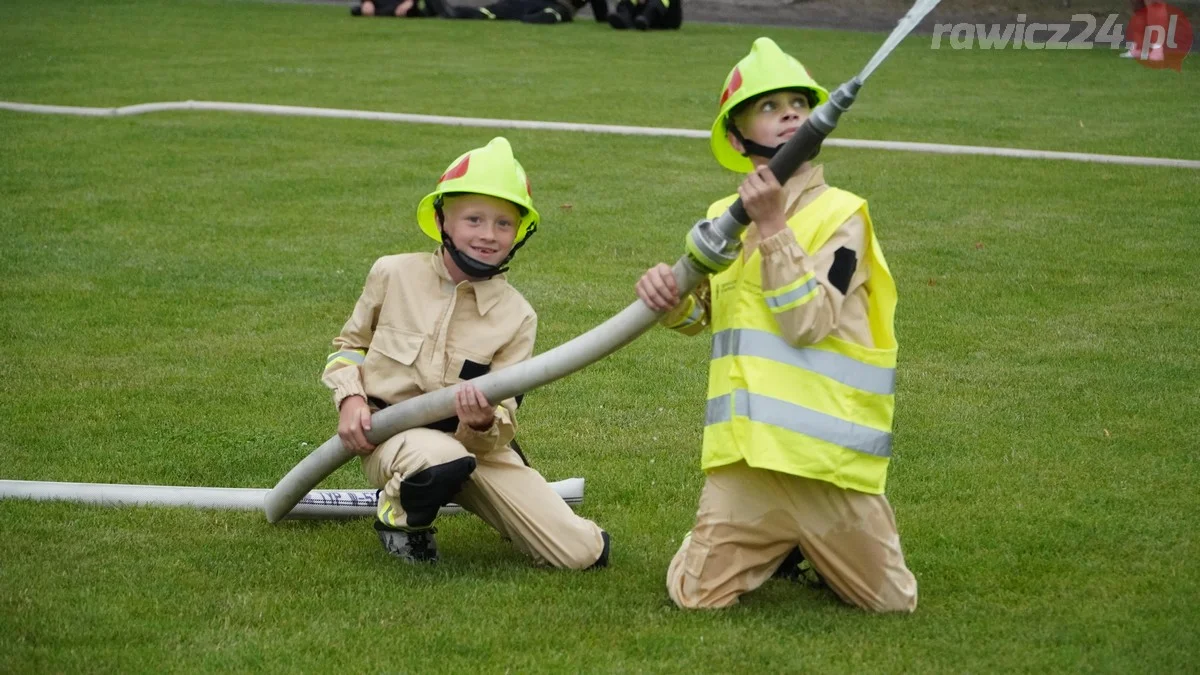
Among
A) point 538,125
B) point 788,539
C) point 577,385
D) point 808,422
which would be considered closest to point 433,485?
point 788,539

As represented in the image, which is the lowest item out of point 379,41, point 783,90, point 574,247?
point 379,41

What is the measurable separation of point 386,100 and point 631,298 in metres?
7.80

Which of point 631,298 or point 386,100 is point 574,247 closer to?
point 631,298

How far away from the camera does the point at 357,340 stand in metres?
5.01

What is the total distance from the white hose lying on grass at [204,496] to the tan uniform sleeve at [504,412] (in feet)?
1.89

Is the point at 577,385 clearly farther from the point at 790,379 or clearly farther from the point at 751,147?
the point at 790,379

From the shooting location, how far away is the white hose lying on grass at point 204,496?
539 centimetres

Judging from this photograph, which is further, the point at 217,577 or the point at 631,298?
the point at 631,298

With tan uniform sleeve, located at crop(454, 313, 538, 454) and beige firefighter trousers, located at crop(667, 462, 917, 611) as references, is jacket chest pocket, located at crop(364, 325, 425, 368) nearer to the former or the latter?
tan uniform sleeve, located at crop(454, 313, 538, 454)

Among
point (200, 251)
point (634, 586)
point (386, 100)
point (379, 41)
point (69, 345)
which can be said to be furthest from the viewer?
point (379, 41)

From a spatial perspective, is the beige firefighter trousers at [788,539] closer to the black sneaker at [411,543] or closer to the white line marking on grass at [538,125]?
the black sneaker at [411,543]

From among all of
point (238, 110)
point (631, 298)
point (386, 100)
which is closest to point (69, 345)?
point (631, 298)

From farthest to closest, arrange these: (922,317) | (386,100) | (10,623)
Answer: (386,100)
(922,317)
(10,623)

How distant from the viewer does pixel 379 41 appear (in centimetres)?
2136
